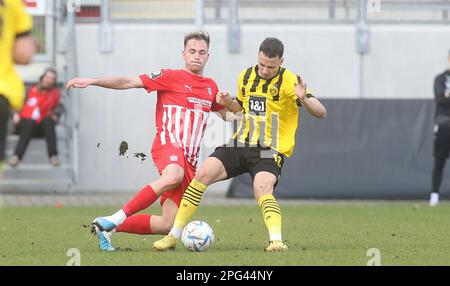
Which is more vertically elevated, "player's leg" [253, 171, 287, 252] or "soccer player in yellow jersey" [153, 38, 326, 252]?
"soccer player in yellow jersey" [153, 38, 326, 252]

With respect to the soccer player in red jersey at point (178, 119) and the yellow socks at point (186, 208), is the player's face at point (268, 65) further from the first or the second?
the yellow socks at point (186, 208)

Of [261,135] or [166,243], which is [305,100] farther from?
[166,243]

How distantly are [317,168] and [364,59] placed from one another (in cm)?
290

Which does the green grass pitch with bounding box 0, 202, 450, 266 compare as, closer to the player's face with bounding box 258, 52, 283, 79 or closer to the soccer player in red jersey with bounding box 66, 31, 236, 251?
the soccer player in red jersey with bounding box 66, 31, 236, 251

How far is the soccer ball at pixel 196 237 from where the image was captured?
32.0 feet

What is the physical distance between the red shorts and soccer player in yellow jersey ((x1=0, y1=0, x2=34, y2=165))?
2.61 m

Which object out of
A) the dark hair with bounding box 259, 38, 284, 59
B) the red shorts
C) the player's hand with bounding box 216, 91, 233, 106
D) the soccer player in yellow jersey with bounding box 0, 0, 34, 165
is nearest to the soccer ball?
the red shorts

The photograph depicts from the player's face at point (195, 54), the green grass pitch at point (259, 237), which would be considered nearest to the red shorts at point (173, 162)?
the green grass pitch at point (259, 237)

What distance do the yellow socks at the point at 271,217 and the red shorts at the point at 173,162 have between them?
70cm

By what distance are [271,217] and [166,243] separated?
92 centimetres

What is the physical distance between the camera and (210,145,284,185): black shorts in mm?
10109

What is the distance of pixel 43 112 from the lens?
19562 millimetres
